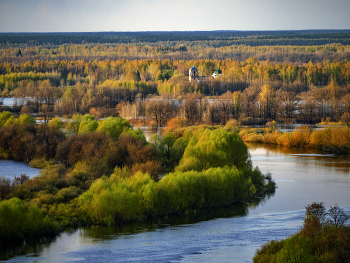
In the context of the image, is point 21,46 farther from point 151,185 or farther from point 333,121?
point 151,185

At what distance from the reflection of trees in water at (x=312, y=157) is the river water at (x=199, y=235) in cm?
582

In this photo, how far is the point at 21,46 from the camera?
132250 mm

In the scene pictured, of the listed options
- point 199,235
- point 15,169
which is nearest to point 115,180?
point 199,235

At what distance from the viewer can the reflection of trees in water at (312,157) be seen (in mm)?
29578

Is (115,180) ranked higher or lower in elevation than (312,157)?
higher

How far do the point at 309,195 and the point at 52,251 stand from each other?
1209cm

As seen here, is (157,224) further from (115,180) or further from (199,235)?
(115,180)

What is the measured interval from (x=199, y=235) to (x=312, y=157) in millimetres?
18021

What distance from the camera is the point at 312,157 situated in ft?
107

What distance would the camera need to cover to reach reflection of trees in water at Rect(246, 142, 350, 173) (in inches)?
1164

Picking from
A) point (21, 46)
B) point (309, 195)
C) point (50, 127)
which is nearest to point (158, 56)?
point (21, 46)

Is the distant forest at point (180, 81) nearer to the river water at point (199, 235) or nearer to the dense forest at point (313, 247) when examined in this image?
the river water at point (199, 235)

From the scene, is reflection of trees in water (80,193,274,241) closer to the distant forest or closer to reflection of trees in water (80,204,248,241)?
reflection of trees in water (80,204,248,241)

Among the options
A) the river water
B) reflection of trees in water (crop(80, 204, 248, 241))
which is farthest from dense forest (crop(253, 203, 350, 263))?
reflection of trees in water (crop(80, 204, 248, 241))
